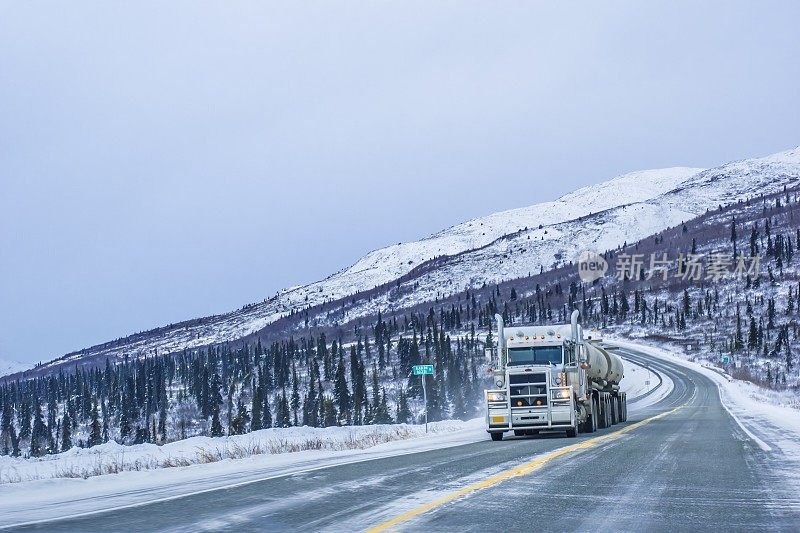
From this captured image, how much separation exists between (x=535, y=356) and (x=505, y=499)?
1591 centimetres

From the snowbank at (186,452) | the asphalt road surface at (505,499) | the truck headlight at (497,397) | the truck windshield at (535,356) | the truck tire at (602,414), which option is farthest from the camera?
the truck tire at (602,414)

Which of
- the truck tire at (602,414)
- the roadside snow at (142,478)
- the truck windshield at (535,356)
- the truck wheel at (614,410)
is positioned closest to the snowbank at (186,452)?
the roadside snow at (142,478)

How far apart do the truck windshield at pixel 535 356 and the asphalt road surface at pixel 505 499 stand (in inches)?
332

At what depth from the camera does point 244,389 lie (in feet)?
584

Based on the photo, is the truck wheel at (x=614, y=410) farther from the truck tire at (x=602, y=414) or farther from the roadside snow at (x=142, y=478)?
the roadside snow at (x=142, y=478)

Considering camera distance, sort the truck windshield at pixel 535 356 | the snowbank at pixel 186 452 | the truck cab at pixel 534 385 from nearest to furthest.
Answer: the snowbank at pixel 186 452
the truck cab at pixel 534 385
the truck windshield at pixel 535 356

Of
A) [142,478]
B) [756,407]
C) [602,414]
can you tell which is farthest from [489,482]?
[756,407]

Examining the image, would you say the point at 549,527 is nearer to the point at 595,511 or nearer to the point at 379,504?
the point at 595,511

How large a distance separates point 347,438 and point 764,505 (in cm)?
2253

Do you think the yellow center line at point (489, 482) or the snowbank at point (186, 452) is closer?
the yellow center line at point (489, 482)

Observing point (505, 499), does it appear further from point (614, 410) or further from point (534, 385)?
point (614, 410)

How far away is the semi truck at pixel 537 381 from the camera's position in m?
26.4

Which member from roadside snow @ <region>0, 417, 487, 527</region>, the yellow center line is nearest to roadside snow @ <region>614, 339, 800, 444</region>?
the yellow center line

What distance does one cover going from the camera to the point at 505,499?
11.4m
